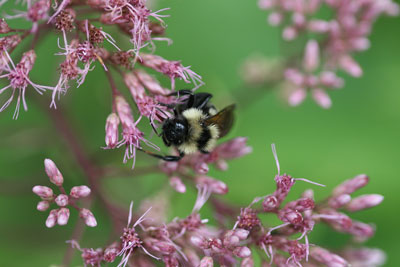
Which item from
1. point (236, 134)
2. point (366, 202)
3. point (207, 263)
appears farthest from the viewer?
point (236, 134)

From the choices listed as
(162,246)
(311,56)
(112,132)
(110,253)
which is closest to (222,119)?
(112,132)

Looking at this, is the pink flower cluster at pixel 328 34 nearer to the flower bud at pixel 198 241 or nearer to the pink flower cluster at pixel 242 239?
the pink flower cluster at pixel 242 239

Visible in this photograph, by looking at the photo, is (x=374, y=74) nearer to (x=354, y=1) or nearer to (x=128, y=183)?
(x=354, y=1)

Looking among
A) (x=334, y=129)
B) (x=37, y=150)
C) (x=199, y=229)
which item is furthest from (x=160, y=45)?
(x=199, y=229)

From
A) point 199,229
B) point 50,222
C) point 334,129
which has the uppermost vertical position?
point 334,129

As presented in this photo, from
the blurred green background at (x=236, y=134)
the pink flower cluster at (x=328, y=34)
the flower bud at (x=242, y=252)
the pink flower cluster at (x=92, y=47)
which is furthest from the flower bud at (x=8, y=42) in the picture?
the pink flower cluster at (x=328, y=34)

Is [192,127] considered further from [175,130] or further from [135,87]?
[135,87]
